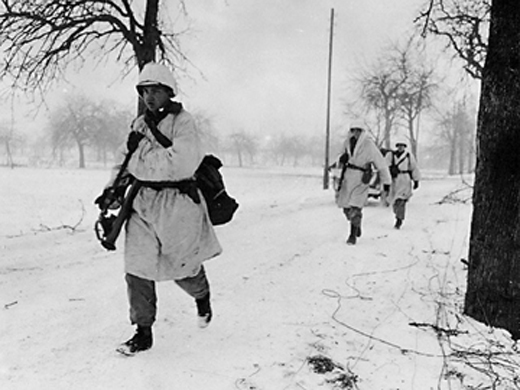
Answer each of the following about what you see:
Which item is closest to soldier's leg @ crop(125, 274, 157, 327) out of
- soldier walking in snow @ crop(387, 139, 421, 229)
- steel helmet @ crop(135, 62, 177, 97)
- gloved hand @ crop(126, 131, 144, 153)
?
gloved hand @ crop(126, 131, 144, 153)

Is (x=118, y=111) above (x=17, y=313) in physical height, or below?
above

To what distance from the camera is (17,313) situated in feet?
11.8

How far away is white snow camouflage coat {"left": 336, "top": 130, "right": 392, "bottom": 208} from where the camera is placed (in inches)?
276

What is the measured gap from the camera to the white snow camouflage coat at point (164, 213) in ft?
9.39

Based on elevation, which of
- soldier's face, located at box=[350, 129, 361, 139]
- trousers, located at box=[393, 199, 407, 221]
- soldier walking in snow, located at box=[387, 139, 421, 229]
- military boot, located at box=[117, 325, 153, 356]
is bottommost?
military boot, located at box=[117, 325, 153, 356]

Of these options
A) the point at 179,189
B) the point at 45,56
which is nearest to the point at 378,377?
the point at 179,189

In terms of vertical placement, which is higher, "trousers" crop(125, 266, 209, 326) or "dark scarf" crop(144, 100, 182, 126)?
"dark scarf" crop(144, 100, 182, 126)

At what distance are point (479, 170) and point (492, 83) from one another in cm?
70

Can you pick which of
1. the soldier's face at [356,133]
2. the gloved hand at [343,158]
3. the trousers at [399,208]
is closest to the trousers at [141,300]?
the gloved hand at [343,158]

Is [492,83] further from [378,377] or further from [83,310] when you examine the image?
[83,310]

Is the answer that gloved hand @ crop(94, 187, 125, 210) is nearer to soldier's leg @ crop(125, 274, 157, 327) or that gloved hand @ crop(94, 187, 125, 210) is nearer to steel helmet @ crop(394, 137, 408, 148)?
soldier's leg @ crop(125, 274, 157, 327)

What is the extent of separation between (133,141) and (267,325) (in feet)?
5.83

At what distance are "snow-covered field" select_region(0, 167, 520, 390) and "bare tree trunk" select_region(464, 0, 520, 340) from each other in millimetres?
260

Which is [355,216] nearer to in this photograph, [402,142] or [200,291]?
[402,142]
